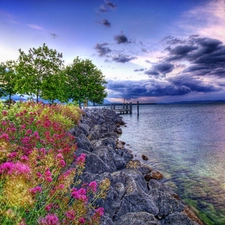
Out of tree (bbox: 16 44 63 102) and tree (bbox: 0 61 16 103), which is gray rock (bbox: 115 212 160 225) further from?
tree (bbox: 0 61 16 103)

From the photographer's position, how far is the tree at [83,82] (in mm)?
51156

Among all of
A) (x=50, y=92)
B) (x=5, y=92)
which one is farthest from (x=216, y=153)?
(x=5, y=92)

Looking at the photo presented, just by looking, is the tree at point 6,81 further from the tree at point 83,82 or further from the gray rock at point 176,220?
the gray rock at point 176,220

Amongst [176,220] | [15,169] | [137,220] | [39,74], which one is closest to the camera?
[15,169]

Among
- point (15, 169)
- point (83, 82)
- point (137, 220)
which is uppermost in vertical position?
point (83, 82)

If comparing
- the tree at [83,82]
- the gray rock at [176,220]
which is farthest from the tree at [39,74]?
the gray rock at [176,220]

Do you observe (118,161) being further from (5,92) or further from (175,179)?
(5,92)

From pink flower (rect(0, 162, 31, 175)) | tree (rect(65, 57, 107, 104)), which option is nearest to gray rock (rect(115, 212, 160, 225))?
pink flower (rect(0, 162, 31, 175))

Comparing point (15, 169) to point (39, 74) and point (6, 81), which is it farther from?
point (6, 81)

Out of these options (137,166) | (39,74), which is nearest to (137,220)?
(137,166)

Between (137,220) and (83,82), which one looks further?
(83,82)

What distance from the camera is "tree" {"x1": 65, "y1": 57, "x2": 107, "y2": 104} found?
51.2 m

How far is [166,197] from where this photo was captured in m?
6.87

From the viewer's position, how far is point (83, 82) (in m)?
52.1
